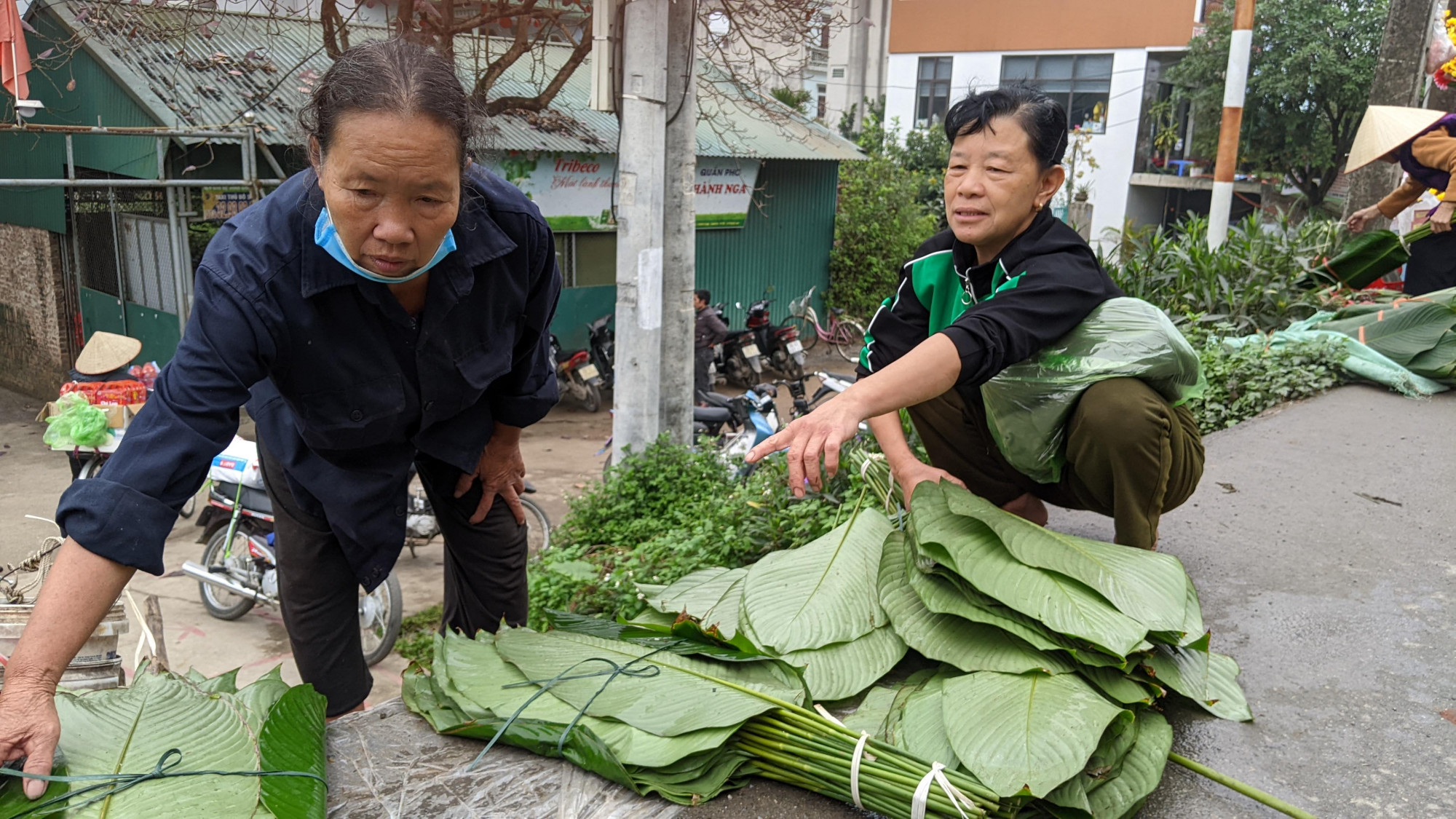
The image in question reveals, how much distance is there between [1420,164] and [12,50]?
843 cm

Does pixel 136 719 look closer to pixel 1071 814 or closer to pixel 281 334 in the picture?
pixel 281 334

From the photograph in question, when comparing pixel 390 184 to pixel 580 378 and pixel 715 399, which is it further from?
pixel 580 378

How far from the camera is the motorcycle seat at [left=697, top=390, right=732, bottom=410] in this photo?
8.06 m

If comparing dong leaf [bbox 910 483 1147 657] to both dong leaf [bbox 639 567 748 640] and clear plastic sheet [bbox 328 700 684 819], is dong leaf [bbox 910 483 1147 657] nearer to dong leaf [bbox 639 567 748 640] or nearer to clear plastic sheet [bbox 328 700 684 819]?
dong leaf [bbox 639 567 748 640]

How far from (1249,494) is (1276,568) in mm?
696

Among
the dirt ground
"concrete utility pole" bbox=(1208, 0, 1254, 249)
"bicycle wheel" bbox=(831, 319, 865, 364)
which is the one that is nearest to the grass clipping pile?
the dirt ground

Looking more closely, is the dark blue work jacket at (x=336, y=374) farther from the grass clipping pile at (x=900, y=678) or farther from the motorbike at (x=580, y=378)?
the motorbike at (x=580, y=378)

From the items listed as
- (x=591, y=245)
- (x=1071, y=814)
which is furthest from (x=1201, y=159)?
(x=1071, y=814)

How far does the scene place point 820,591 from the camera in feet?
7.18

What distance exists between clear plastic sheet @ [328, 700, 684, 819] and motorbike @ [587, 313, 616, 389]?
28.6 feet

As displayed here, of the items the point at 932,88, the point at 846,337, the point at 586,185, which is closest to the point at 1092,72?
the point at 932,88

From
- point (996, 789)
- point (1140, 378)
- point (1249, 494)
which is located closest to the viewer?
point (996, 789)

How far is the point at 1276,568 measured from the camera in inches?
106

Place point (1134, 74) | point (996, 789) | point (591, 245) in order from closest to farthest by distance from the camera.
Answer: point (996, 789), point (591, 245), point (1134, 74)
